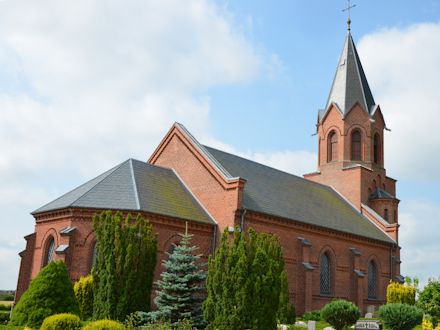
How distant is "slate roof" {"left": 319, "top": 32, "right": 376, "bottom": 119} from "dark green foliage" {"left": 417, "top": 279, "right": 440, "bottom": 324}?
26.1 m

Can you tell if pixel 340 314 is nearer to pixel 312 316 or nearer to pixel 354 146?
pixel 312 316

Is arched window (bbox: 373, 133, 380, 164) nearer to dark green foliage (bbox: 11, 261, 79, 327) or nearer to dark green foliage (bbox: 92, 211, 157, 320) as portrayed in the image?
dark green foliage (bbox: 92, 211, 157, 320)

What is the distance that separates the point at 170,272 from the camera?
21.5 m

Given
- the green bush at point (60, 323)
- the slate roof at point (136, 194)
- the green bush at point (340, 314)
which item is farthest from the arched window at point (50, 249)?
the green bush at point (340, 314)

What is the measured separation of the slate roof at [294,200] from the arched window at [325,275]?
212cm

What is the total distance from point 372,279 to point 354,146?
450 inches

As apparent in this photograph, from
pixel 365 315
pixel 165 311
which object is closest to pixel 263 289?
pixel 165 311

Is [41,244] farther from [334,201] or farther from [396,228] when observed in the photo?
[396,228]

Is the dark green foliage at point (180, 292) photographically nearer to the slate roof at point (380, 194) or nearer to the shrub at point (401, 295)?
the shrub at point (401, 295)

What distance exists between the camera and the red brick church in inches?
1027

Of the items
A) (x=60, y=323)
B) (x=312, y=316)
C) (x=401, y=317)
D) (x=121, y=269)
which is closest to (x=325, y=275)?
(x=312, y=316)

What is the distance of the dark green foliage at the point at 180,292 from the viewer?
20.3 m

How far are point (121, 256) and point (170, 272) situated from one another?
124 inches

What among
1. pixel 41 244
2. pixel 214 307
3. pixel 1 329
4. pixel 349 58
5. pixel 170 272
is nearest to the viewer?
pixel 1 329
